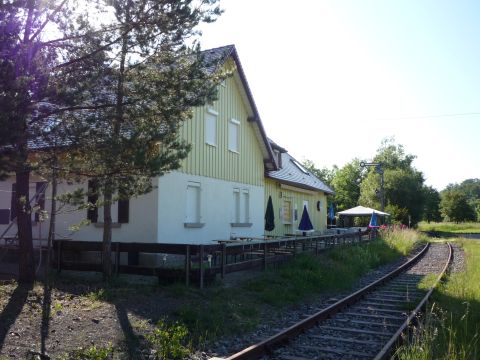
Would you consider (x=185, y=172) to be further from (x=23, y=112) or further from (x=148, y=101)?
(x=23, y=112)

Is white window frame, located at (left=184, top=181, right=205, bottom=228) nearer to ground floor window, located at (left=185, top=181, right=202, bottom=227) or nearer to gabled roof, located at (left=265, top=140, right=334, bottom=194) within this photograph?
ground floor window, located at (left=185, top=181, right=202, bottom=227)

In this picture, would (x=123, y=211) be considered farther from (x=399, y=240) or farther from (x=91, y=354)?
(x=399, y=240)

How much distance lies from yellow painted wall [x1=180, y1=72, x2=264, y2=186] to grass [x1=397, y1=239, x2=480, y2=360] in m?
8.23

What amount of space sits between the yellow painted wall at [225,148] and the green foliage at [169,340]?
316 inches

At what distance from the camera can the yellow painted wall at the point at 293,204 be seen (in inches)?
956

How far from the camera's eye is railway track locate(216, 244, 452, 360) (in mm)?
6871

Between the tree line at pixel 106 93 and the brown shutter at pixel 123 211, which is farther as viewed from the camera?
the brown shutter at pixel 123 211

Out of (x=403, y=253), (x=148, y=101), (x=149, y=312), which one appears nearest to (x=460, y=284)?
(x=149, y=312)

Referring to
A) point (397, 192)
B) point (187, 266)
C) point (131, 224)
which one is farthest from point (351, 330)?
point (397, 192)

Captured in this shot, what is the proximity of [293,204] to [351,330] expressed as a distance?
1919 centimetres

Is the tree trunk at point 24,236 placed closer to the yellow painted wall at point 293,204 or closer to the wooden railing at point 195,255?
the wooden railing at point 195,255

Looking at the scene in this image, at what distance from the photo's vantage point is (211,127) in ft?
59.3

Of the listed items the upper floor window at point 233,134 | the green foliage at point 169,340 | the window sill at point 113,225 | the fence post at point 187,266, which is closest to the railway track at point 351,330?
the green foliage at point 169,340

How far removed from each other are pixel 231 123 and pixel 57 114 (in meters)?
12.1
